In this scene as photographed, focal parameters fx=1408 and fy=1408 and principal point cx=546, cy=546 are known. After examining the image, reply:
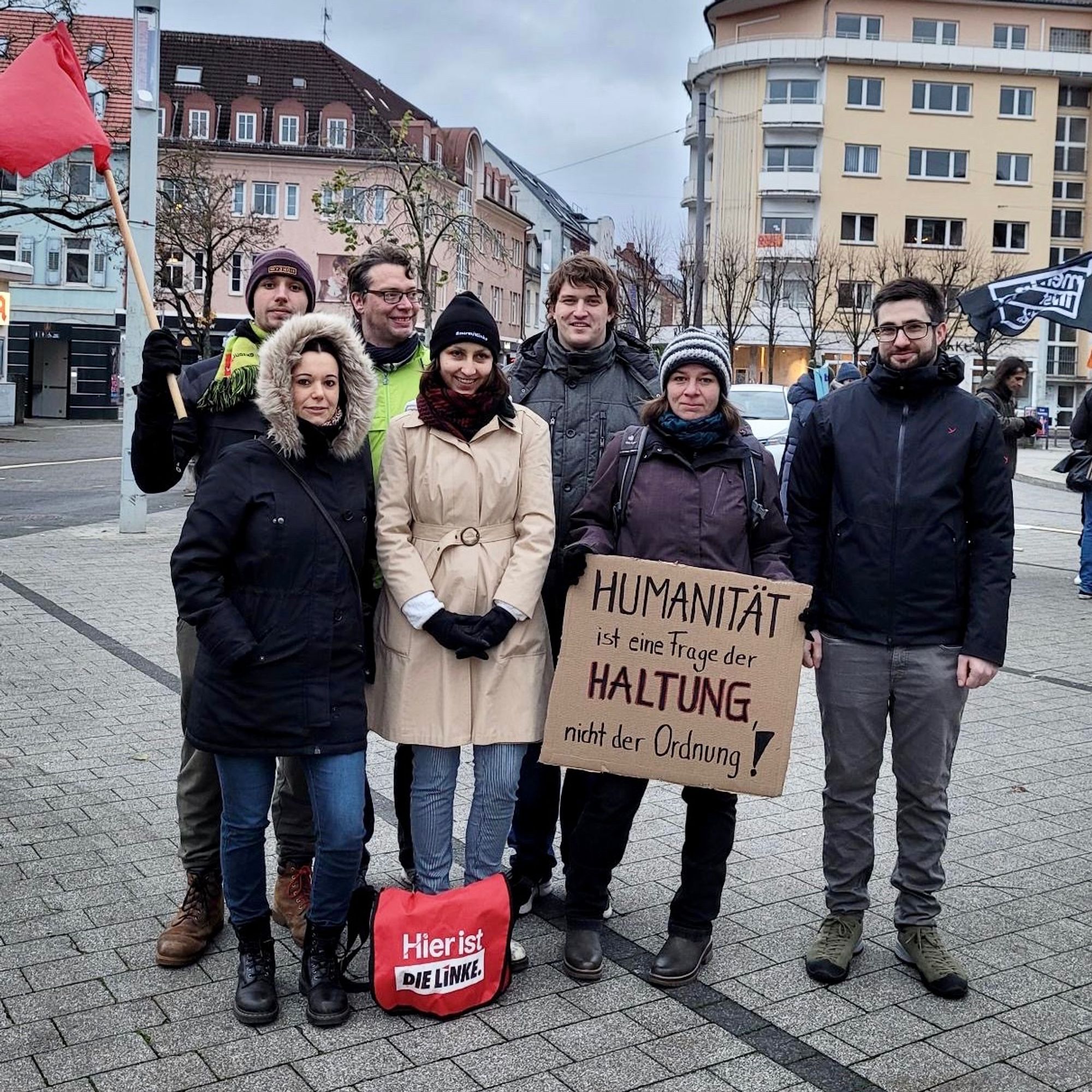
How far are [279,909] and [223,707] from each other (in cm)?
108

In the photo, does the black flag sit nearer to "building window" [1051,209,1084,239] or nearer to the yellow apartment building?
the yellow apartment building

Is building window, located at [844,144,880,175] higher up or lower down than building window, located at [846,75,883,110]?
lower down

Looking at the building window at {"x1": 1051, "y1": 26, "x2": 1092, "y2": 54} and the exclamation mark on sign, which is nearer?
the exclamation mark on sign

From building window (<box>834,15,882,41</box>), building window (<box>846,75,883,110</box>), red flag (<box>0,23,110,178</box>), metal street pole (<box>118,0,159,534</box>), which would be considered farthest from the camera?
building window (<box>834,15,882,41</box>)

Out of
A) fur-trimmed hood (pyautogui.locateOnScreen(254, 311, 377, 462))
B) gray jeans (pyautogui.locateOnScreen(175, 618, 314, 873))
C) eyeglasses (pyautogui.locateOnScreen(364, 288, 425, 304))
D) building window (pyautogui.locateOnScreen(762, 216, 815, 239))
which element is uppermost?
building window (pyautogui.locateOnScreen(762, 216, 815, 239))

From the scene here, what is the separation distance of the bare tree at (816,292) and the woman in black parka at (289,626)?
189 ft

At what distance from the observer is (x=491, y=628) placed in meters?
4.25

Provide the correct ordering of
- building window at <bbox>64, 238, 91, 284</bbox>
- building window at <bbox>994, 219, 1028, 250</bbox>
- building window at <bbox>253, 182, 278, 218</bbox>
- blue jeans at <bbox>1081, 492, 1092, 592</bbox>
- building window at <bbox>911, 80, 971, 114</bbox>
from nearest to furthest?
1. blue jeans at <bbox>1081, 492, 1092, 592</bbox>
2. building window at <bbox>64, 238, 91, 284</bbox>
3. building window at <bbox>253, 182, 278, 218</bbox>
4. building window at <bbox>911, 80, 971, 114</bbox>
5. building window at <bbox>994, 219, 1028, 250</bbox>

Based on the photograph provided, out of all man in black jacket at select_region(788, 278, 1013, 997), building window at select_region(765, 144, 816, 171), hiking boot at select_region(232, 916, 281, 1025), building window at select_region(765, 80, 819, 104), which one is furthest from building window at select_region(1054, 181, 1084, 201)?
hiking boot at select_region(232, 916, 281, 1025)

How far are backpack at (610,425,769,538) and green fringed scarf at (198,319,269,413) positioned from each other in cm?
118

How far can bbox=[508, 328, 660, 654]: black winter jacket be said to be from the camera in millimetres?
4844

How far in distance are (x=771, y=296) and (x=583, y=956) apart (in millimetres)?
59390

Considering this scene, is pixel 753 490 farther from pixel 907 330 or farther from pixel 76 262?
pixel 76 262

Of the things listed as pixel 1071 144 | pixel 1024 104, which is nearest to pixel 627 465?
pixel 1024 104
